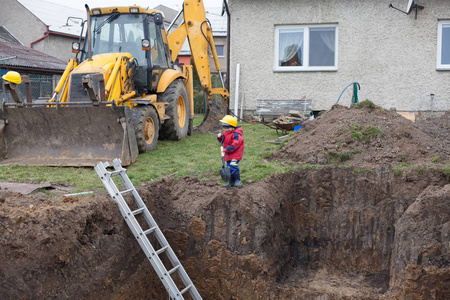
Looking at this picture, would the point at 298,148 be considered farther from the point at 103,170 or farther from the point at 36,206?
the point at 36,206

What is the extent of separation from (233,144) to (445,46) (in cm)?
987

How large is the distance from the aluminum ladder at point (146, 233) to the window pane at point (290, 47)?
9.37m

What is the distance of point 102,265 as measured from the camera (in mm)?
5480

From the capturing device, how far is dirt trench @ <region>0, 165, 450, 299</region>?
491cm

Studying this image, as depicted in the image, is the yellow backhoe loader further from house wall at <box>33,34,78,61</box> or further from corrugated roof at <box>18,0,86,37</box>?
corrugated roof at <box>18,0,86,37</box>

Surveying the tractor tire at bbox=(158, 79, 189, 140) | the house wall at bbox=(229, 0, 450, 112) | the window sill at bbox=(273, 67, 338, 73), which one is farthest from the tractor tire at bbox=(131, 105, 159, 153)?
the window sill at bbox=(273, 67, 338, 73)

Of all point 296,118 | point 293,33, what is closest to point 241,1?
point 293,33

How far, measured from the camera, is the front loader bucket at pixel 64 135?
25.9ft

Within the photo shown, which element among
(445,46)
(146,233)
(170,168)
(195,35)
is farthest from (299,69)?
(146,233)

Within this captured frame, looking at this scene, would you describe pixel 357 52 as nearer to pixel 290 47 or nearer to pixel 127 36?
pixel 290 47

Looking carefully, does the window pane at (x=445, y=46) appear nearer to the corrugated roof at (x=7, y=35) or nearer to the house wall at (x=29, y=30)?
the house wall at (x=29, y=30)

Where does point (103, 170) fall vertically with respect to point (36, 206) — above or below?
above

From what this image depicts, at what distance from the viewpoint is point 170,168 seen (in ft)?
26.0

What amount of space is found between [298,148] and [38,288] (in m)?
5.43
